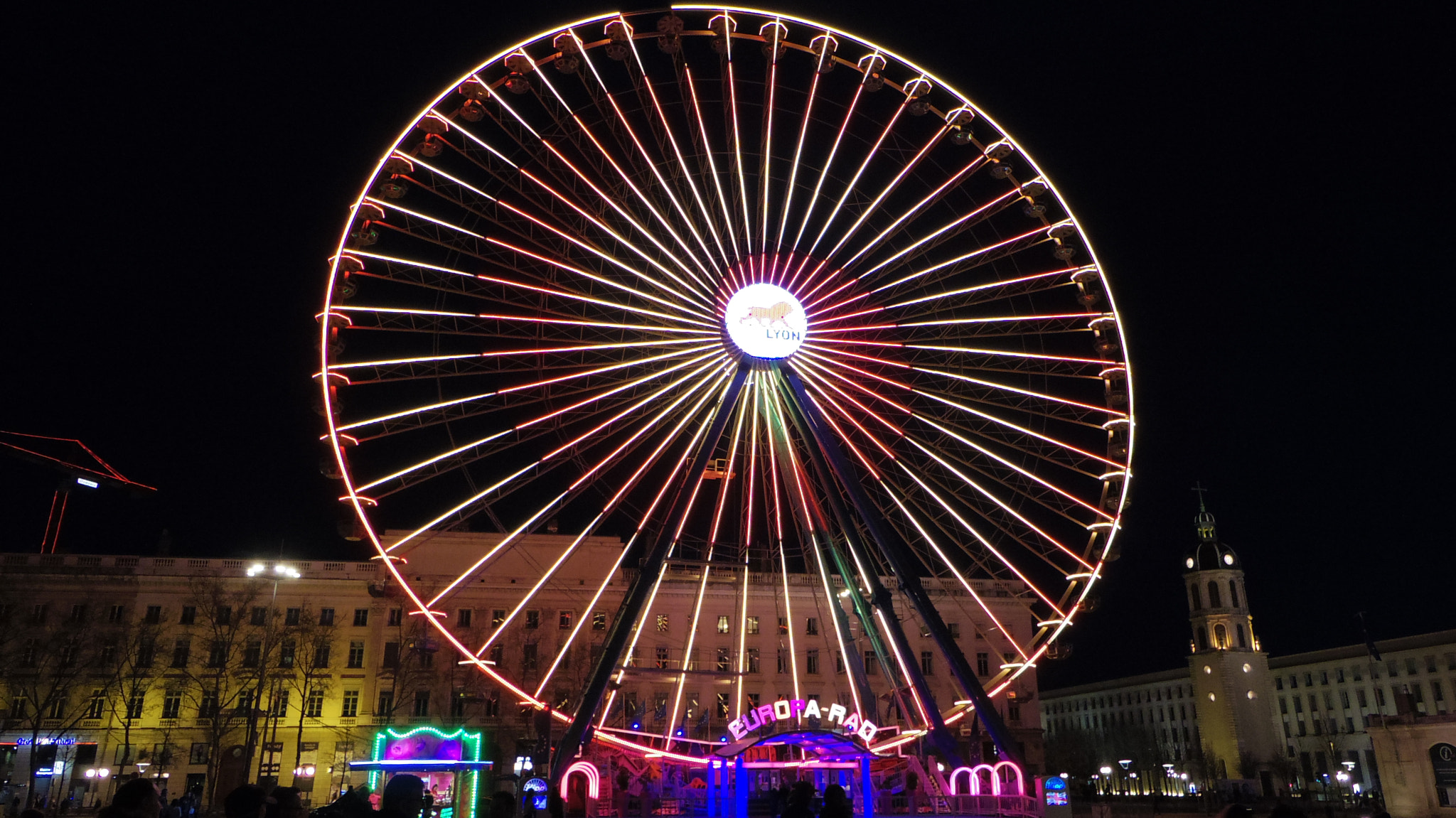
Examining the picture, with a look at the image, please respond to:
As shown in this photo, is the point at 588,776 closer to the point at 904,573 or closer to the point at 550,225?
the point at 904,573

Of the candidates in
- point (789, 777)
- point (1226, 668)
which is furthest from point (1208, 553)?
point (789, 777)

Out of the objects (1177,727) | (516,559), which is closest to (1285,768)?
(1177,727)

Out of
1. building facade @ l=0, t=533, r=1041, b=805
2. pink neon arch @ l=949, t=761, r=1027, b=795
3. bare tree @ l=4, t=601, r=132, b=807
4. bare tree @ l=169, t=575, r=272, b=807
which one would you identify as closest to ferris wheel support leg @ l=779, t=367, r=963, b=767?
pink neon arch @ l=949, t=761, r=1027, b=795

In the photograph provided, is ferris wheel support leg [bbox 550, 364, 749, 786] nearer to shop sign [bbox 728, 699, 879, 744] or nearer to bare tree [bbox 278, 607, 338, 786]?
A: shop sign [bbox 728, 699, 879, 744]

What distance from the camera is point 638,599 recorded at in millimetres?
30500

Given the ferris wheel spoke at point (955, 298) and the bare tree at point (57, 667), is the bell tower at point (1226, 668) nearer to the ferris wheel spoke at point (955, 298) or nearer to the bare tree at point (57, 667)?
the ferris wheel spoke at point (955, 298)

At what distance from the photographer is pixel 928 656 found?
72.9 metres

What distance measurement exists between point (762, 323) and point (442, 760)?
46.3 ft

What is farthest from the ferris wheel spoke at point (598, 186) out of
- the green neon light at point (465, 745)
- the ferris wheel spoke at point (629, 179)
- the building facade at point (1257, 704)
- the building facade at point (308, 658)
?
the building facade at point (1257, 704)

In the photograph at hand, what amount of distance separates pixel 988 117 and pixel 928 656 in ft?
158

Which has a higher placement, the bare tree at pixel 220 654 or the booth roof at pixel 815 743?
the bare tree at pixel 220 654

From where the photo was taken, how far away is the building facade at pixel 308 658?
56.2 m

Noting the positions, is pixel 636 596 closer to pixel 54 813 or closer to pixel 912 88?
pixel 912 88

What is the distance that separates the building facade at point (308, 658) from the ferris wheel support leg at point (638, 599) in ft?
75.0
